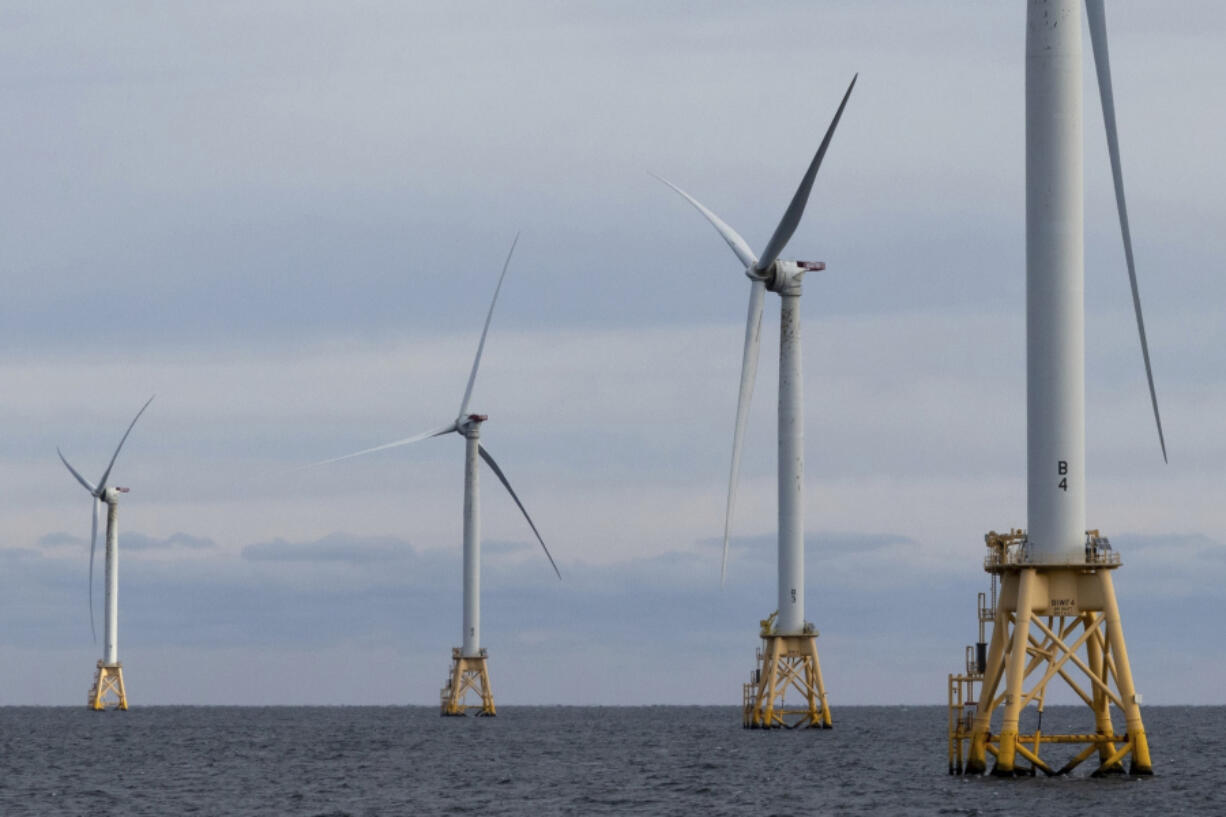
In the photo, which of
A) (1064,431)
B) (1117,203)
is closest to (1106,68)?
(1117,203)

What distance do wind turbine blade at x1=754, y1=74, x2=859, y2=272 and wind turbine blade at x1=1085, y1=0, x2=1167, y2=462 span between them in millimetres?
10666

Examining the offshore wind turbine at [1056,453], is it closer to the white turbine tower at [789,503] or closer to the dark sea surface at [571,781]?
the dark sea surface at [571,781]

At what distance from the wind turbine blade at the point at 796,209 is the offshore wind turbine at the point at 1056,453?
9.26 meters

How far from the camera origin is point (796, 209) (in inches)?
4247

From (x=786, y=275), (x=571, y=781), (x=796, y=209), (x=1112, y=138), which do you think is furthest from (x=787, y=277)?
(x=1112, y=138)

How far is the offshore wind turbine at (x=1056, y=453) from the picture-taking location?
76562 millimetres

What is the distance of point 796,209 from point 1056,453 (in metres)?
34.0

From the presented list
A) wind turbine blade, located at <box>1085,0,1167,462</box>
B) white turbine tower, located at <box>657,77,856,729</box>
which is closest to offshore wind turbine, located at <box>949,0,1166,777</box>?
wind turbine blade, located at <box>1085,0,1167,462</box>

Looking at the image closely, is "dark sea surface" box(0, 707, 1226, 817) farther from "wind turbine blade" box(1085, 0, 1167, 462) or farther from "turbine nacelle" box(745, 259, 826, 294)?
"turbine nacelle" box(745, 259, 826, 294)

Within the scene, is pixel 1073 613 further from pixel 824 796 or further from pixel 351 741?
pixel 351 741

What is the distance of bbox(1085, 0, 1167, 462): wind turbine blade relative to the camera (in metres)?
74.2

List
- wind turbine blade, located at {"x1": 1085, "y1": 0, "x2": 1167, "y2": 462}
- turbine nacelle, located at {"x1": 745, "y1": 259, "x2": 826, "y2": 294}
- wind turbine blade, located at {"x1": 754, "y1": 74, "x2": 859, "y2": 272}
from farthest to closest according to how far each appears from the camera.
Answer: turbine nacelle, located at {"x1": 745, "y1": 259, "x2": 826, "y2": 294} < wind turbine blade, located at {"x1": 754, "y1": 74, "x2": 859, "y2": 272} < wind turbine blade, located at {"x1": 1085, "y1": 0, "x2": 1167, "y2": 462}

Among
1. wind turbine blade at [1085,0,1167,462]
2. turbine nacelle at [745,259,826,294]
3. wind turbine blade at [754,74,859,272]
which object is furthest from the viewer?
turbine nacelle at [745,259,826,294]

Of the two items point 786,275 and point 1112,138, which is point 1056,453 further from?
Result: point 786,275
